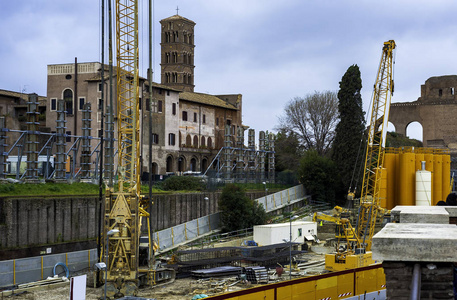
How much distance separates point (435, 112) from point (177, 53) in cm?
4099

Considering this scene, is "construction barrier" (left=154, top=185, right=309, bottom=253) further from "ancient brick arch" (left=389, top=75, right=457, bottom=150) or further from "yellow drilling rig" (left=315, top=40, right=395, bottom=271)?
"ancient brick arch" (left=389, top=75, right=457, bottom=150)

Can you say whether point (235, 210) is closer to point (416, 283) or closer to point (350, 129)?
point (350, 129)

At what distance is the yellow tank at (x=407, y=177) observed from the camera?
193 ft

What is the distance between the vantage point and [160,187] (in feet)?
181

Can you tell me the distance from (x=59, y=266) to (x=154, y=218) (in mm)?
12210

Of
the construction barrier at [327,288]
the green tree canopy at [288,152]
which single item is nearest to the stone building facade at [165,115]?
the green tree canopy at [288,152]

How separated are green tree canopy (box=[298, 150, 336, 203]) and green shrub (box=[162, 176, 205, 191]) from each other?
1543cm

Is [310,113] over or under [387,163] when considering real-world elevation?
over

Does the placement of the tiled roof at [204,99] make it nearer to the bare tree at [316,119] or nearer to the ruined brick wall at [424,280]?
the bare tree at [316,119]

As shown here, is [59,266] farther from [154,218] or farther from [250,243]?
[250,243]

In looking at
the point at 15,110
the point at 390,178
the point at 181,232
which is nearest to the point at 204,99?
the point at 15,110

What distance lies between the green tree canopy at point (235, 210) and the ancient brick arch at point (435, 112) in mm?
45899

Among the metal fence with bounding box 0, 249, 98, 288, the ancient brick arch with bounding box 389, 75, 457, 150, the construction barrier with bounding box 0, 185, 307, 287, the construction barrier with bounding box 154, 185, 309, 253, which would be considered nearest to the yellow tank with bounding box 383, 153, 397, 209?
the construction barrier with bounding box 154, 185, 309, 253

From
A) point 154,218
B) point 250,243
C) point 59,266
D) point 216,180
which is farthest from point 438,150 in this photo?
point 59,266
